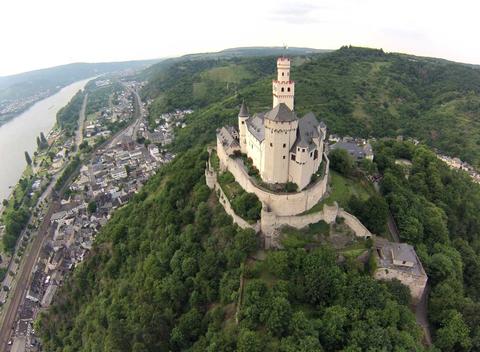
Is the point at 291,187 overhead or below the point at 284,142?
below

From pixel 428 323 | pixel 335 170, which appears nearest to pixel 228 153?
pixel 335 170

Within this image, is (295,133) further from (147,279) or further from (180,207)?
(147,279)

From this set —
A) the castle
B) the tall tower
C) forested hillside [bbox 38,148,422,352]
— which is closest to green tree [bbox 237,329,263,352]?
forested hillside [bbox 38,148,422,352]

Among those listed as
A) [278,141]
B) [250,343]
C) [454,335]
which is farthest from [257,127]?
[454,335]

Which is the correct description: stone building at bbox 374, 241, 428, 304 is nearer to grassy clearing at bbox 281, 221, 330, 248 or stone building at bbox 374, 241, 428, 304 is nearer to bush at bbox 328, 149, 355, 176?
grassy clearing at bbox 281, 221, 330, 248

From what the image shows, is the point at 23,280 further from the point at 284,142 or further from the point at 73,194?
the point at 284,142
